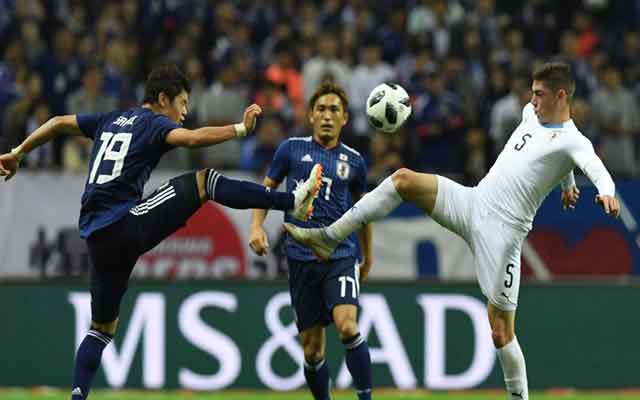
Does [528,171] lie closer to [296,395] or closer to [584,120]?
[296,395]

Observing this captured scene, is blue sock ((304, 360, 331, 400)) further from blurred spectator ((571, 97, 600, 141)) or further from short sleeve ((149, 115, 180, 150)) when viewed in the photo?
blurred spectator ((571, 97, 600, 141))

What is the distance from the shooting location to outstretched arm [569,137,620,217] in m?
9.46

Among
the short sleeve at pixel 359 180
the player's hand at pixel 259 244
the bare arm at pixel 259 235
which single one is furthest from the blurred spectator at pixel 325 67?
the player's hand at pixel 259 244

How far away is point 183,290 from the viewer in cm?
1480

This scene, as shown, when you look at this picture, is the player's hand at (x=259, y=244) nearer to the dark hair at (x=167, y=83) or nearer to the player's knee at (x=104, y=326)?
the player's knee at (x=104, y=326)

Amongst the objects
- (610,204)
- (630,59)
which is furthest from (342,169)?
(630,59)

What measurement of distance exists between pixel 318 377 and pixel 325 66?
24.1 feet

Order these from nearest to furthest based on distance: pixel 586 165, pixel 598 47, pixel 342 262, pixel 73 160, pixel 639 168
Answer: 1. pixel 586 165
2. pixel 342 262
3. pixel 73 160
4. pixel 639 168
5. pixel 598 47

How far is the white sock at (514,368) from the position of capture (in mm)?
10414

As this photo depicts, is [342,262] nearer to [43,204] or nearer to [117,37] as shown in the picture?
[43,204]

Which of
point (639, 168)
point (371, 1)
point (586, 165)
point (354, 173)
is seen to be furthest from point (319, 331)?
point (371, 1)

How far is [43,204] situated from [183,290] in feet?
6.05

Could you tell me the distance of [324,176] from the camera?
11391mm

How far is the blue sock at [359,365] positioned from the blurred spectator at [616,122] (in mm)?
7125
